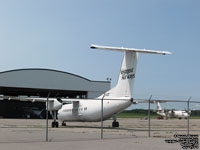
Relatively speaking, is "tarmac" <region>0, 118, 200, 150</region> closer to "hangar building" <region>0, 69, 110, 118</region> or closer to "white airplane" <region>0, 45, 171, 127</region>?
"white airplane" <region>0, 45, 171, 127</region>

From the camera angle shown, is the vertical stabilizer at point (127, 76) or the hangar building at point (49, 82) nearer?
the vertical stabilizer at point (127, 76)

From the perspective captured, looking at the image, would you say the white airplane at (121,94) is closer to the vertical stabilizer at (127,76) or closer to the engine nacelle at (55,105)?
the vertical stabilizer at (127,76)

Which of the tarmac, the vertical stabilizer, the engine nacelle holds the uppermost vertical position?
the vertical stabilizer

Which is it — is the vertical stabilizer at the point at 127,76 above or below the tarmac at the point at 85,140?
above

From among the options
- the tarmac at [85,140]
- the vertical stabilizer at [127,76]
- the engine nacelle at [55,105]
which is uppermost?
the vertical stabilizer at [127,76]

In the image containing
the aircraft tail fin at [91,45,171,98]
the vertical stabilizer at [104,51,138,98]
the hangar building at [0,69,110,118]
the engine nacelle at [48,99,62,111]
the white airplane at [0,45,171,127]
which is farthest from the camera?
the hangar building at [0,69,110,118]

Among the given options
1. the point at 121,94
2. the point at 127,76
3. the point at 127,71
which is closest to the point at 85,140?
the point at 121,94

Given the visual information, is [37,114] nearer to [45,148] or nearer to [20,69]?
[20,69]

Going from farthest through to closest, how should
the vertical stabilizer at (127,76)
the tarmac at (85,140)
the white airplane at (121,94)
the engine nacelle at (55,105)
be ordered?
the engine nacelle at (55,105), the vertical stabilizer at (127,76), the white airplane at (121,94), the tarmac at (85,140)

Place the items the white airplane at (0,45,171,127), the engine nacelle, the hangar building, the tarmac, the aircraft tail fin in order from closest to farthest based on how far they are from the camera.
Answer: the tarmac
the white airplane at (0,45,171,127)
the aircraft tail fin
the engine nacelle
the hangar building

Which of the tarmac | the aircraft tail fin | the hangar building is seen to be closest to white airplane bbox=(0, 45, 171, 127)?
the aircraft tail fin

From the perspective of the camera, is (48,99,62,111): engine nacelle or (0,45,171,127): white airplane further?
(48,99,62,111): engine nacelle

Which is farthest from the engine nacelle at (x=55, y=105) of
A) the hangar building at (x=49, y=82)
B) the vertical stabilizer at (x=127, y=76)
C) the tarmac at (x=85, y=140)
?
the hangar building at (x=49, y=82)

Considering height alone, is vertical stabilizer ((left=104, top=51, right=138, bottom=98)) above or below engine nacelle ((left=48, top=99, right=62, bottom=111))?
above
